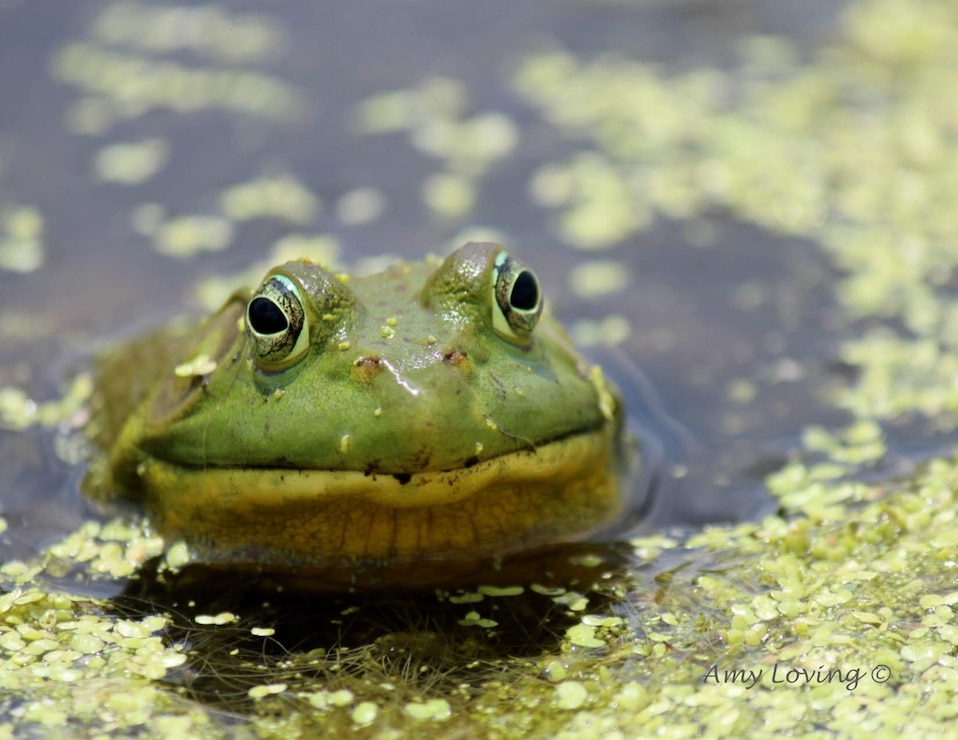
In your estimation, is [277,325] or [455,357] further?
[277,325]

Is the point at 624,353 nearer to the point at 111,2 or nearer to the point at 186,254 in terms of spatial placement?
the point at 186,254

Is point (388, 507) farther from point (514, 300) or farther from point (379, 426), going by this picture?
point (514, 300)

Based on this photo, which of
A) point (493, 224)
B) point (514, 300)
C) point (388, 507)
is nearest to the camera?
point (388, 507)

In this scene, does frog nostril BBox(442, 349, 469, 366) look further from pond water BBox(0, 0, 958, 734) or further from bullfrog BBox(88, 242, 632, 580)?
pond water BBox(0, 0, 958, 734)

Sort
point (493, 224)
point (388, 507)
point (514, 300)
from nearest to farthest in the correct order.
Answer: point (388, 507) < point (514, 300) < point (493, 224)

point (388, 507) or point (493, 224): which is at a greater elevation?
point (493, 224)

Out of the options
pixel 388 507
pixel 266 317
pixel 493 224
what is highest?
Answer: pixel 493 224

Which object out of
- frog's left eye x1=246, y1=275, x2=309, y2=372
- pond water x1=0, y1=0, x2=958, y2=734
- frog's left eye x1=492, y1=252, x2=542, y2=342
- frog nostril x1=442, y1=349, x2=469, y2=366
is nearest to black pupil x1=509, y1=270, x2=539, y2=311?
frog's left eye x1=492, y1=252, x2=542, y2=342

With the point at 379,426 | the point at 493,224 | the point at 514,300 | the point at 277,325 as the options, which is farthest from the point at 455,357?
the point at 493,224

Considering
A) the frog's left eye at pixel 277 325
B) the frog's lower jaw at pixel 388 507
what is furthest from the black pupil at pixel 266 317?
the frog's lower jaw at pixel 388 507
